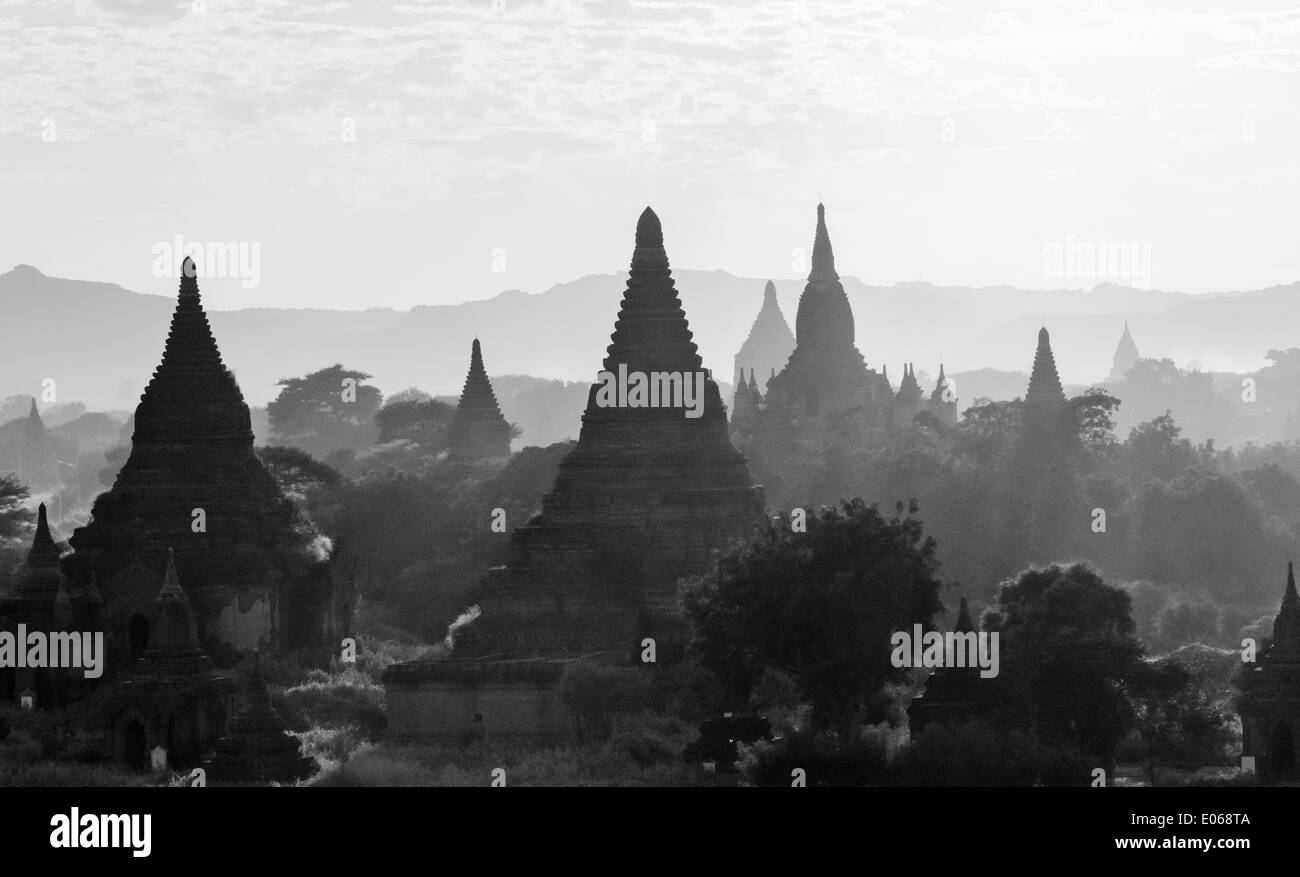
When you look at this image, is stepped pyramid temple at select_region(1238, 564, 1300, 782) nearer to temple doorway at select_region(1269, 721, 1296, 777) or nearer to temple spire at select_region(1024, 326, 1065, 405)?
temple doorway at select_region(1269, 721, 1296, 777)

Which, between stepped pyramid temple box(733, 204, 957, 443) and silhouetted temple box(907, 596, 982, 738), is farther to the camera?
stepped pyramid temple box(733, 204, 957, 443)

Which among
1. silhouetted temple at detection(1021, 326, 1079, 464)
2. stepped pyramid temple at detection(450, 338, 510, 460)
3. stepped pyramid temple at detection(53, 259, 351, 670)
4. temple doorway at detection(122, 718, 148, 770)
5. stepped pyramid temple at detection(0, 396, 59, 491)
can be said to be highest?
stepped pyramid temple at detection(0, 396, 59, 491)

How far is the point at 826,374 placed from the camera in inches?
4609

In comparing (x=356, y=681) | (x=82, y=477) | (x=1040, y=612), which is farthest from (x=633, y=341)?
(x=82, y=477)

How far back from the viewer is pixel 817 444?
101688mm

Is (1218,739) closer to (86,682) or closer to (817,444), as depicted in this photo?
(86,682)

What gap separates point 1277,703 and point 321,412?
356ft

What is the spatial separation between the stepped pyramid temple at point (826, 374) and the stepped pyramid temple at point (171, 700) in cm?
4971

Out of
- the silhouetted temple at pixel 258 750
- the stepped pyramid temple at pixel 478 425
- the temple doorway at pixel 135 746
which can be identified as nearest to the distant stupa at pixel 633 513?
the temple doorway at pixel 135 746

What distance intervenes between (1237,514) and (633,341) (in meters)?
21.1

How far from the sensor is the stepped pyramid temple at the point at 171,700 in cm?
6072

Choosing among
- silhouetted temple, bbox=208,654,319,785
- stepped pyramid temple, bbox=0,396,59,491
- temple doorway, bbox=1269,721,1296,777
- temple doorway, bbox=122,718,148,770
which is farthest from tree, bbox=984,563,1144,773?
stepped pyramid temple, bbox=0,396,59,491

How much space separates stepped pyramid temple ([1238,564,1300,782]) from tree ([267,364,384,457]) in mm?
99479

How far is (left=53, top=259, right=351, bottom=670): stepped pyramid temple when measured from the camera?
70188 mm
